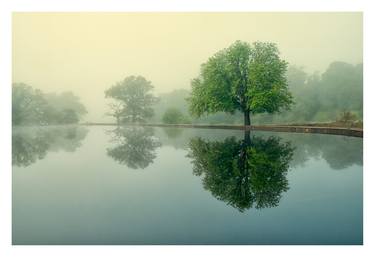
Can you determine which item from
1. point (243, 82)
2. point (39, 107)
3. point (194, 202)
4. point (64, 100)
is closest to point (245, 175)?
point (194, 202)

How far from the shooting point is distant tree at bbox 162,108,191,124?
44156 mm

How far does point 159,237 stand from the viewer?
500cm

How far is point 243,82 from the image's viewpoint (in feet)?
98.7

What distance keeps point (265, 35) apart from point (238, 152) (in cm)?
1854

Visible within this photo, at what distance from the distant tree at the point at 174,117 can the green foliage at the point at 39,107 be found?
1714 cm

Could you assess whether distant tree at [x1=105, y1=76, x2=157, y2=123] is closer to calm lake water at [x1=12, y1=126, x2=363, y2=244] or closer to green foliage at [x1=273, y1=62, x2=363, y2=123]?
green foliage at [x1=273, y1=62, x2=363, y2=123]

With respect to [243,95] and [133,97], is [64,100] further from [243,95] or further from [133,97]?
[243,95]

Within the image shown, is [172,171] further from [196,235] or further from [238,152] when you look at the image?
[196,235]

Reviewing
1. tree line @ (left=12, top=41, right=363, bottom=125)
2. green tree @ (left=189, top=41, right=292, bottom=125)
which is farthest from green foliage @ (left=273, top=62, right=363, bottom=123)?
green tree @ (left=189, top=41, right=292, bottom=125)

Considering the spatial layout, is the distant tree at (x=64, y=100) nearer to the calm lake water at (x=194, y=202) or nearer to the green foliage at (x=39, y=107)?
the green foliage at (x=39, y=107)

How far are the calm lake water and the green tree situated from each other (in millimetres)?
17557

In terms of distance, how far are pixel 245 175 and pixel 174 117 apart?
121ft

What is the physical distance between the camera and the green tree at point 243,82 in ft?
92.5
